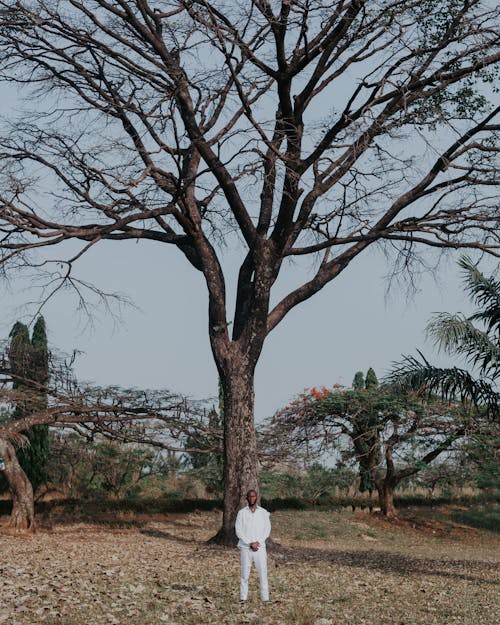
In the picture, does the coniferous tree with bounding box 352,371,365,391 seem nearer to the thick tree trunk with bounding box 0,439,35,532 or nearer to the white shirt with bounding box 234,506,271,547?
the thick tree trunk with bounding box 0,439,35,532

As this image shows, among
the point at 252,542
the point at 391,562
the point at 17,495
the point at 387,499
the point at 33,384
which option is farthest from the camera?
the point at 387,499

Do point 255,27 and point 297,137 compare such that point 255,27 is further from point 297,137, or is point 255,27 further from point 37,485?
point 37,485

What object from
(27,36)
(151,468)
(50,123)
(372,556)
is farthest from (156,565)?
(151,468)

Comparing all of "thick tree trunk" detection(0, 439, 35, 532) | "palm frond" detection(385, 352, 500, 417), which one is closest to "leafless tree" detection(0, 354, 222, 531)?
"thick tree trunk" detection(0, 439, 35, 532)

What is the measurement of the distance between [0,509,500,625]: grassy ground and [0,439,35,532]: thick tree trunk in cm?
63

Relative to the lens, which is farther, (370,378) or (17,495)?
(370,378)

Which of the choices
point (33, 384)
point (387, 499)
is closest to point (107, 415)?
point (33, 384)

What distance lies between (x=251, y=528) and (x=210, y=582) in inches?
85.6

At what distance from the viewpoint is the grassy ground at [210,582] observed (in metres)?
9.69

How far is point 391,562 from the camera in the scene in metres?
15.9

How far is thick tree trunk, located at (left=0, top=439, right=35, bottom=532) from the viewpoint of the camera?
63.7ft

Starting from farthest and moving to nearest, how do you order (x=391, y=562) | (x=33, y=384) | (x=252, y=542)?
(x=33, y=384) < (x=391, y=562) < (x=252, y=542)

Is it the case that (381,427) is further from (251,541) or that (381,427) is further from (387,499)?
(251,541)

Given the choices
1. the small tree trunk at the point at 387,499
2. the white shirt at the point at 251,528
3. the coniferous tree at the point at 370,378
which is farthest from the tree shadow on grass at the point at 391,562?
the coniferous tree at the point at 370,378
